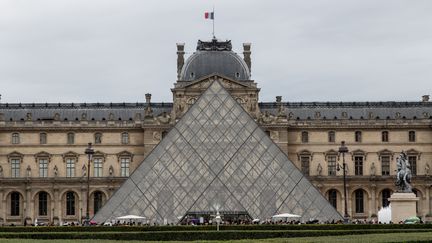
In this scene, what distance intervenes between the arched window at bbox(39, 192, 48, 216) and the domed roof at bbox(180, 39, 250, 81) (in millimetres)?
14876

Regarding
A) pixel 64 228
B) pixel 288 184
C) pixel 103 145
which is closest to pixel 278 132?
pixel 103 145

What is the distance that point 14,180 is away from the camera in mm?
90625

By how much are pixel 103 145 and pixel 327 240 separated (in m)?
59.5

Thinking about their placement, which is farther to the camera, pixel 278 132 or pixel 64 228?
pixel 278 132

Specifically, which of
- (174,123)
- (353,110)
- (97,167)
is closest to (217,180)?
(174,123)

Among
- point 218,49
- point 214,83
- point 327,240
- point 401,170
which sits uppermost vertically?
point 218,49

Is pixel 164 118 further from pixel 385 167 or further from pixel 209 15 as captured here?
pixel 385 167

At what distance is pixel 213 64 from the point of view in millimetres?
92250

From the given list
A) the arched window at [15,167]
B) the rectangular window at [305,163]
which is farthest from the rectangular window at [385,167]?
the arched window at [15,167]

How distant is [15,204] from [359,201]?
28.3m

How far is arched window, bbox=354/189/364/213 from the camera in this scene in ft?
301

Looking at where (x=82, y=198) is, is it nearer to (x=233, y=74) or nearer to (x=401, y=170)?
(x=233, y=74)

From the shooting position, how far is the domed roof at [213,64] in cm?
9206

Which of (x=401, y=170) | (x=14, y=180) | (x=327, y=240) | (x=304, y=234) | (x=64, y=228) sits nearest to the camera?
(x=327, y=240)
